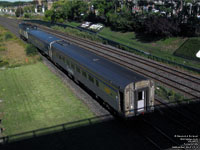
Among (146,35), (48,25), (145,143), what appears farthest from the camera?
(48,25)

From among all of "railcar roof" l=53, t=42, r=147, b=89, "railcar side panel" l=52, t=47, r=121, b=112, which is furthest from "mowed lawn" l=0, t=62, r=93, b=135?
"railcar roof" l=53, t=42, r=147, b=89

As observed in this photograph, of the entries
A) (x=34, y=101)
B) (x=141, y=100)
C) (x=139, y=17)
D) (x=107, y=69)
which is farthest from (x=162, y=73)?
(x=139, y=17)

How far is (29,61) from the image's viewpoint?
1372 inches

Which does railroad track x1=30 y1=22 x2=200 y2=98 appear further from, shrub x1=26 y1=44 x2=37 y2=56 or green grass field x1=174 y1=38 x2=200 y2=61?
shrub x1=26 y1=44 x2=37 y2=56

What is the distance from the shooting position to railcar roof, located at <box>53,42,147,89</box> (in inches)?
585

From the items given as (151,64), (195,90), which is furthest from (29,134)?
(151,64)

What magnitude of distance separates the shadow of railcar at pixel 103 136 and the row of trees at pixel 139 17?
1058 inches

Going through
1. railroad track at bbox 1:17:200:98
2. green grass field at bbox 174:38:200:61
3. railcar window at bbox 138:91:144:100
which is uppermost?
green grass field at bbox 174:38:200:61

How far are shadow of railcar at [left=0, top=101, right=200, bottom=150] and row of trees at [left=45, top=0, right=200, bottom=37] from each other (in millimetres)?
26881

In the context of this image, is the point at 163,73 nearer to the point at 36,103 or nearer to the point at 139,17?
the point at 36,103

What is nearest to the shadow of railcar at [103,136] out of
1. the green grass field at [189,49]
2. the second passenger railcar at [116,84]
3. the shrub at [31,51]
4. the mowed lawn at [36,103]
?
the second passenger railcar at [116,84]

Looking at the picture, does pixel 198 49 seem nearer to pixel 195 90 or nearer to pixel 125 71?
pixel 195 90

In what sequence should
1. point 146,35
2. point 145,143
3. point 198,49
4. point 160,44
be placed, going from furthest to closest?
1. point 146,35
2. point 160,44
3. point 198,49
4. point 145,143

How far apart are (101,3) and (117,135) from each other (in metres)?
59.9
